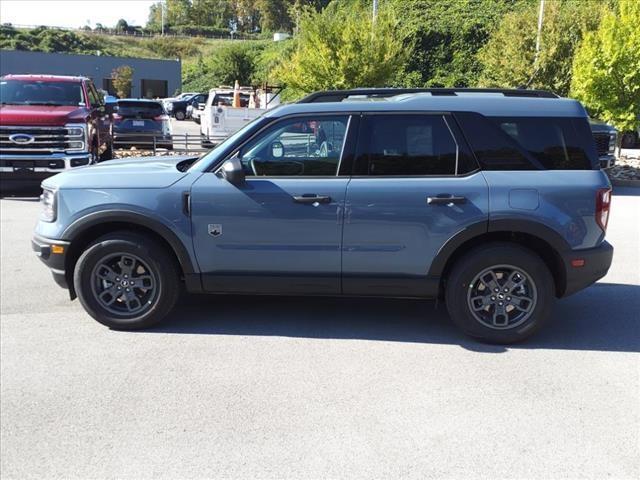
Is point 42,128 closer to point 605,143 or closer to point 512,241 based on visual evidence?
point 512,241

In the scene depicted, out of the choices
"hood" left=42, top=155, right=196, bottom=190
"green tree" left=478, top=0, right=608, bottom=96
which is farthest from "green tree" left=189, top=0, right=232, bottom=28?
"hood" left=42, top=155, right=196, bottom=190

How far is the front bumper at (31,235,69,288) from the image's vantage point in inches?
195

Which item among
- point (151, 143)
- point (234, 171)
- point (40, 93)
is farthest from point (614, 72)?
point (234, 171)

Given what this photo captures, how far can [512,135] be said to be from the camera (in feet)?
15.5

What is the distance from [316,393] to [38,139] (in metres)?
9.58

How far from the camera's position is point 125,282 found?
16.4 ft

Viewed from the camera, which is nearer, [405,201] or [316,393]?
[316,393]

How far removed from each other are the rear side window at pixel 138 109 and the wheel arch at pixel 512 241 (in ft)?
53.0

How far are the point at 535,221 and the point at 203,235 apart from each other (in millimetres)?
2545

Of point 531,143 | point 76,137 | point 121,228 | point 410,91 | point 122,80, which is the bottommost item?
point 121,228

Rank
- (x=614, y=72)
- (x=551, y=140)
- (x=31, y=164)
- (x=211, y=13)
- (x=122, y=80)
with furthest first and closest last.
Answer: (x=211, y=13) < (x=122, y=80) < (x=614, y=72) < (x=31, y=164) < (x=551, y=140)

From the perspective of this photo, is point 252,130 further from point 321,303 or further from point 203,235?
point 321,303

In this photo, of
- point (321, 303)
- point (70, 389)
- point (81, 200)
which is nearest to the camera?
point (70, 389)

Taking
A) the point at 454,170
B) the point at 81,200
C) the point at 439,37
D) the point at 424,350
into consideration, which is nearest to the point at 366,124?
the point at 454,170
